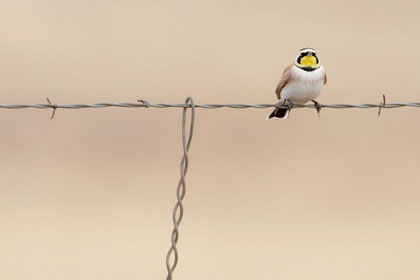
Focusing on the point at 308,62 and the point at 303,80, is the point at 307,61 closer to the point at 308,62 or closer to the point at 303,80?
the point at 308,62

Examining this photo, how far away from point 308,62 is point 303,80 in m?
0.18

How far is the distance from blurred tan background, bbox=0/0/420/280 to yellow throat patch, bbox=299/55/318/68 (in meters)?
2.98

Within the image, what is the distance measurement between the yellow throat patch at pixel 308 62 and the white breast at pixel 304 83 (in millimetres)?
47

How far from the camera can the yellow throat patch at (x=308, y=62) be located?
6.59 metres

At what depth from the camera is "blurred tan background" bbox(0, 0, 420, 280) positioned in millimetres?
9492

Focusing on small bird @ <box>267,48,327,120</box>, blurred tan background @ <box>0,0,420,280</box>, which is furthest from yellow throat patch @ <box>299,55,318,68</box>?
blurred tan background @ <box>0,0,420,280</box>

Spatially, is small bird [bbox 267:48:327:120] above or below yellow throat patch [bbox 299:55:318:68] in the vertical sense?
below

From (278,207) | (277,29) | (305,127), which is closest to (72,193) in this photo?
(278,207)

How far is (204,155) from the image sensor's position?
38.5 feet

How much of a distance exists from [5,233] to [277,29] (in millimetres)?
9116

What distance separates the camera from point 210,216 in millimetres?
10172

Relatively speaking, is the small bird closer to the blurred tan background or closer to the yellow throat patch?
the yellow throat patch

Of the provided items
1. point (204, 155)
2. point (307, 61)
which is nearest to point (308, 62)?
point (307, 61)

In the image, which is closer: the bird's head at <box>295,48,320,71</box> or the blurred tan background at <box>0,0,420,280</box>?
the bird's head at <box>295,48,320,71</box>
